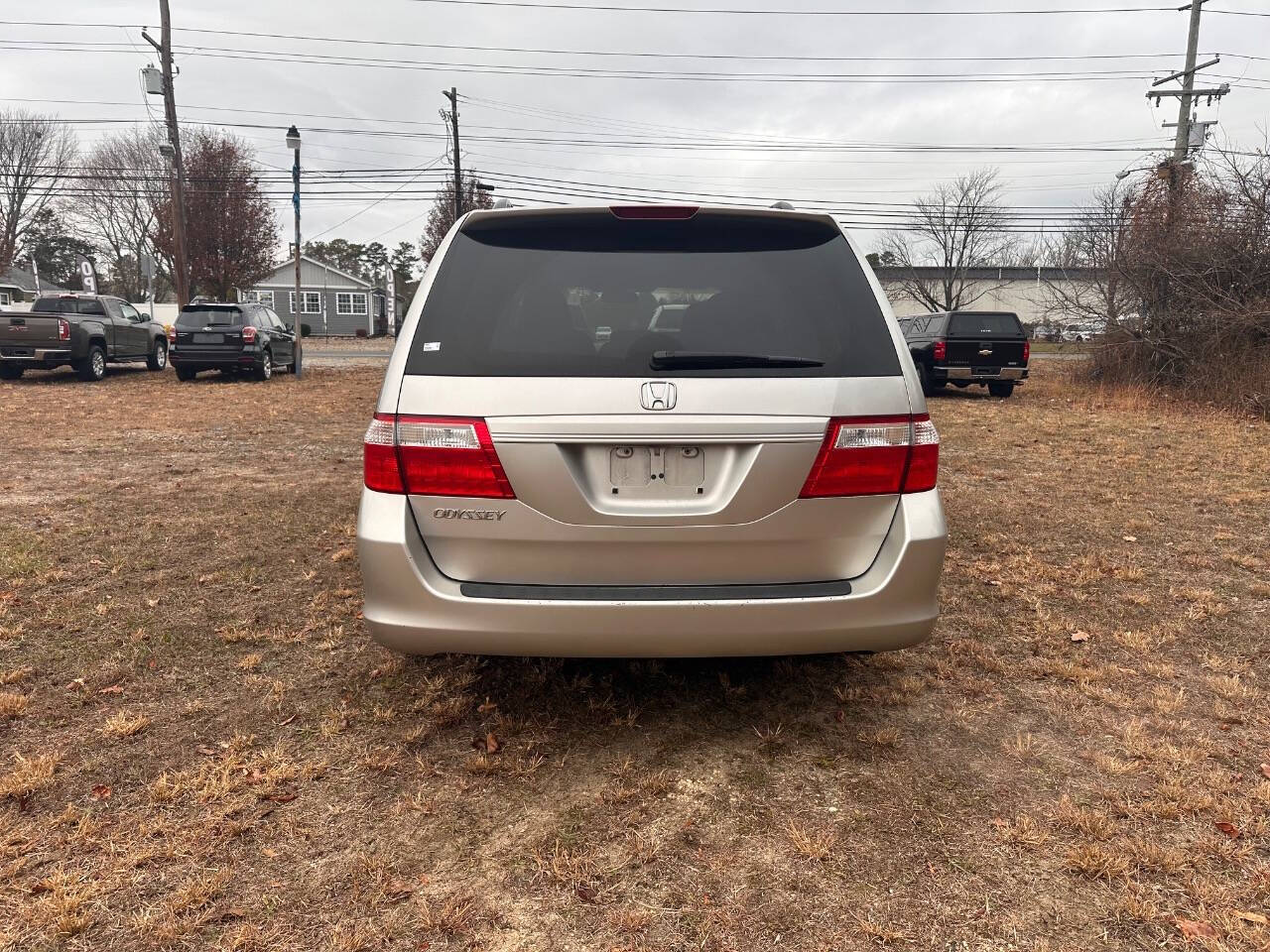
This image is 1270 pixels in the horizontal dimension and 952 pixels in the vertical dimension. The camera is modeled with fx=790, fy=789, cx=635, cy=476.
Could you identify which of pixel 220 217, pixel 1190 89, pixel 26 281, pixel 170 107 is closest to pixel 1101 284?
pixel 1190 89

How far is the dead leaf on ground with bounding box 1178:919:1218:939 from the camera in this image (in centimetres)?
194

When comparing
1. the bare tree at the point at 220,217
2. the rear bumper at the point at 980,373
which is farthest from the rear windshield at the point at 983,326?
the bare tree at the point at 220,217

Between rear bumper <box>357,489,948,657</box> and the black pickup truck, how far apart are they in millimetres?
13338

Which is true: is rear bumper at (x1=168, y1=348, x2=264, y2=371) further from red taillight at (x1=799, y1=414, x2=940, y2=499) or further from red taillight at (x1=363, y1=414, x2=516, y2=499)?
red taillight at (x1=799, y1=414, x2=940, y2=499)

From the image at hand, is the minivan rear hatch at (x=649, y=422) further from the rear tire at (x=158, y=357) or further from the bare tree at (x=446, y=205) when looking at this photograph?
the bare tree at (x=446, y=205)

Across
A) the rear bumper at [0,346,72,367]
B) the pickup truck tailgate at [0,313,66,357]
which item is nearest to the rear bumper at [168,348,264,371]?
the rear bumper at [0,346,72,367]

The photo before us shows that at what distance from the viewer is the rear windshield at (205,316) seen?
16641 mm

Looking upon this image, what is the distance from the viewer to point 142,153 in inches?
1844

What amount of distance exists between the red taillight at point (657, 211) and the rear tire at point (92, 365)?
685 inches

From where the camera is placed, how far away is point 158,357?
1934 centimetres

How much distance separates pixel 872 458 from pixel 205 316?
17663 mm

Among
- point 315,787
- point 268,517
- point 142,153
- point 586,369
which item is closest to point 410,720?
point 315,787

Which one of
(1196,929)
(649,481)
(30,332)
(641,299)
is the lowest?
(1196,929)

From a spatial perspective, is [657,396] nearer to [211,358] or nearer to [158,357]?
[211,358]
